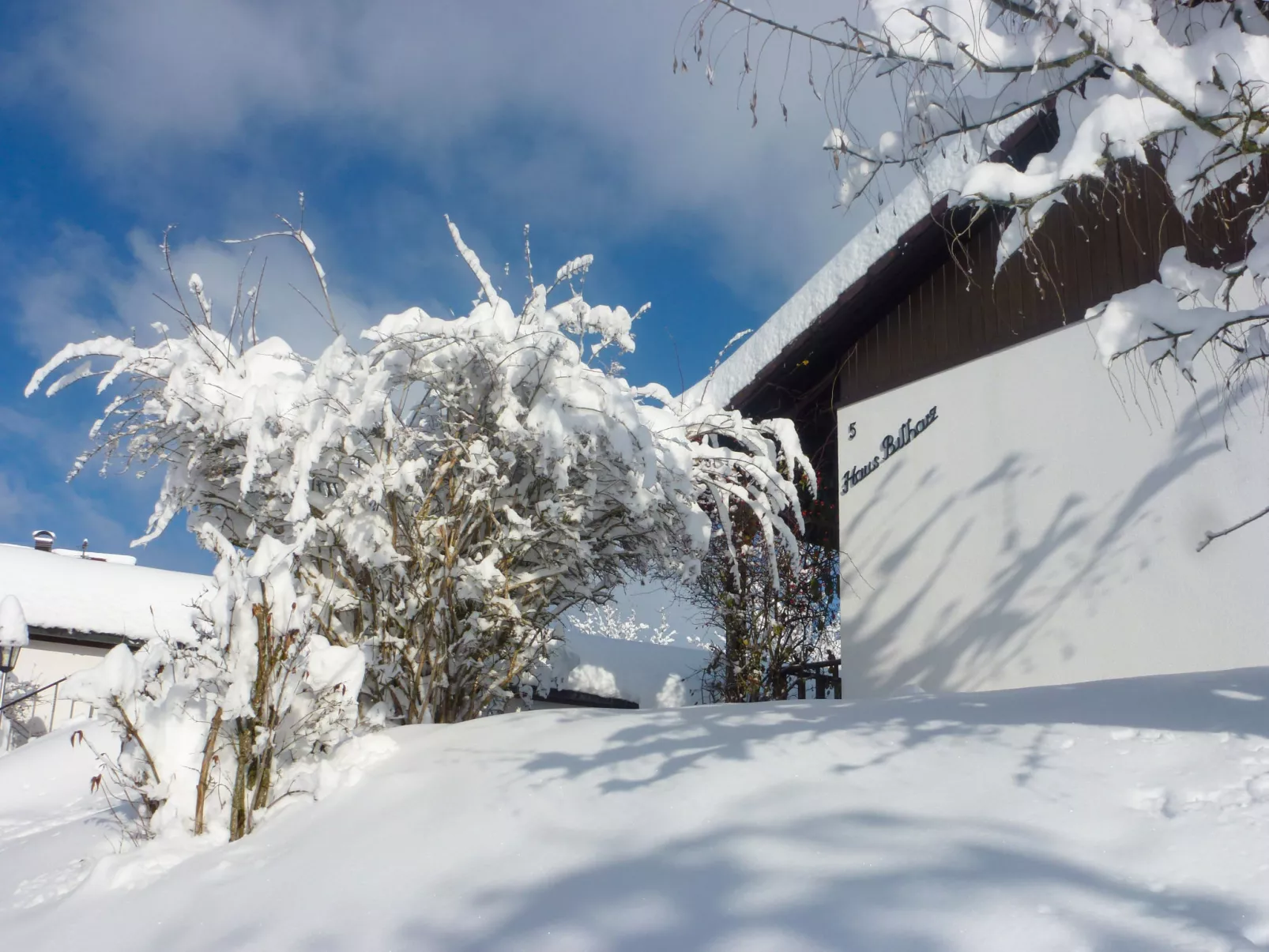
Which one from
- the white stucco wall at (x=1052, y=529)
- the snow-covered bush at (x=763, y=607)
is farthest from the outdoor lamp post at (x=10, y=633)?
the white stucco wall at (x=1052, y=529)

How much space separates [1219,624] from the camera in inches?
210

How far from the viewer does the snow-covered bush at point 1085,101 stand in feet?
7.54

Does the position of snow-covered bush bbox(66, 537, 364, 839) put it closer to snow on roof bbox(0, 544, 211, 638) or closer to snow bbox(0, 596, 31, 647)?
snow bbox(0, 596, 31, 647)

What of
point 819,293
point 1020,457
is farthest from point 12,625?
point 1020,457

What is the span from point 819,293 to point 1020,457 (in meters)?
2.39

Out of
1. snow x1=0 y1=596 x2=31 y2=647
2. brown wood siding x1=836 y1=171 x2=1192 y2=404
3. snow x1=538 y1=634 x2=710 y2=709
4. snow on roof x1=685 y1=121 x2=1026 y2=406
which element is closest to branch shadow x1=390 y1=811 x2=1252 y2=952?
brown wood siding x1=836 y1=171 x2=1192 y2=404

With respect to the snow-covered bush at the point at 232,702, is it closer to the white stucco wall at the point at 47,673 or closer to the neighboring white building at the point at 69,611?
the neighboring white building at the point at 69,611

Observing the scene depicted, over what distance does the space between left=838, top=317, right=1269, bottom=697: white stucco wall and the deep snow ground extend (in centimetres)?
181

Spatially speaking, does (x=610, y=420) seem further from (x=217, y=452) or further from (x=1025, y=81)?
(x=1025, y=81)

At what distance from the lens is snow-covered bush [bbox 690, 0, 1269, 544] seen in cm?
230

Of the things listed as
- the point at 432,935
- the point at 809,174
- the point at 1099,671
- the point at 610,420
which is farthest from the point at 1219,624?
the point at 432,935

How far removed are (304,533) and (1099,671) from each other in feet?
16.1

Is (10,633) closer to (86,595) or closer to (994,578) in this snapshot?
(86,595)

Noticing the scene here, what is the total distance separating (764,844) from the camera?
2607mm
